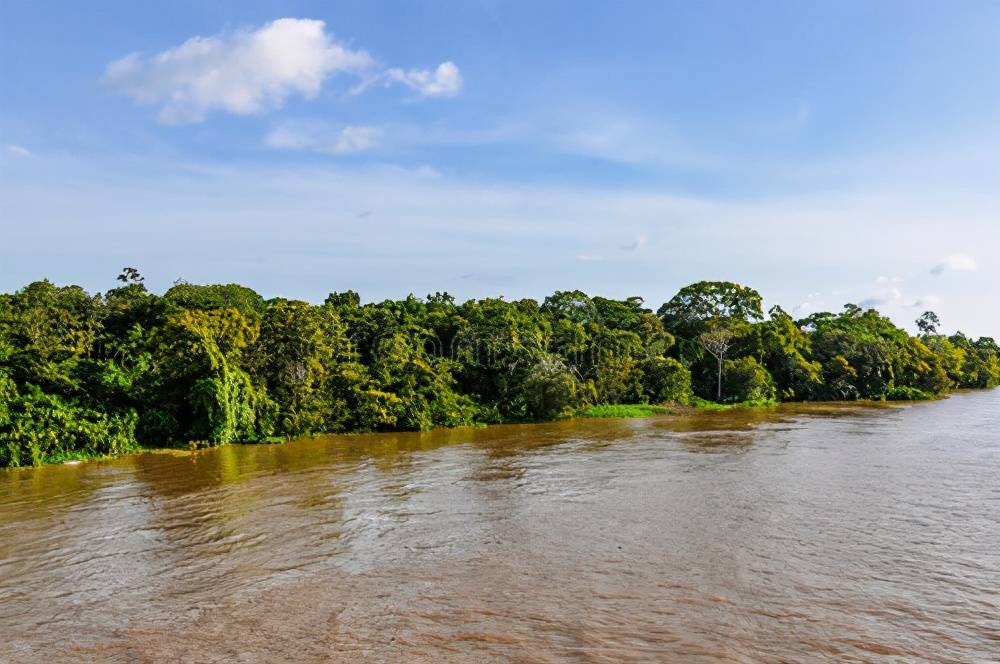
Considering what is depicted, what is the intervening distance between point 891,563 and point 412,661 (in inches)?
282

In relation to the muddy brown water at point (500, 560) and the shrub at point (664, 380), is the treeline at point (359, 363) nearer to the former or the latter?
the shrub at point (664, 380)

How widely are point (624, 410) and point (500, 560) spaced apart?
22.9 metres

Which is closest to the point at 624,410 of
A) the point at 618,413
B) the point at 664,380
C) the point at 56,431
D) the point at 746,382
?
the point at 618,413

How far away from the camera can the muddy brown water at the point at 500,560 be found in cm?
704

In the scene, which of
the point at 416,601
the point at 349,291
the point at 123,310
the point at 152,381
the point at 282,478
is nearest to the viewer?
the point at 416,601

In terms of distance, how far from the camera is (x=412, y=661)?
21.6ft

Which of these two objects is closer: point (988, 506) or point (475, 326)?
point (988, 506)

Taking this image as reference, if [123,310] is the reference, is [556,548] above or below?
below

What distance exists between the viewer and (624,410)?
31.7 meters

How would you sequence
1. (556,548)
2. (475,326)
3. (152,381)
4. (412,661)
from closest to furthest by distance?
(412,661), (556,548), (152,381), (475,326)

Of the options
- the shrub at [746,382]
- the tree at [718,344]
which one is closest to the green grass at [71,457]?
the shrub at [746,382]

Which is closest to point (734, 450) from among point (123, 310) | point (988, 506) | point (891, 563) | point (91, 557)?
point (988, 506)

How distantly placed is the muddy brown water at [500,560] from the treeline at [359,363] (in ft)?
6.92

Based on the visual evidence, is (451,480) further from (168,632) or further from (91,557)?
(168,632)
